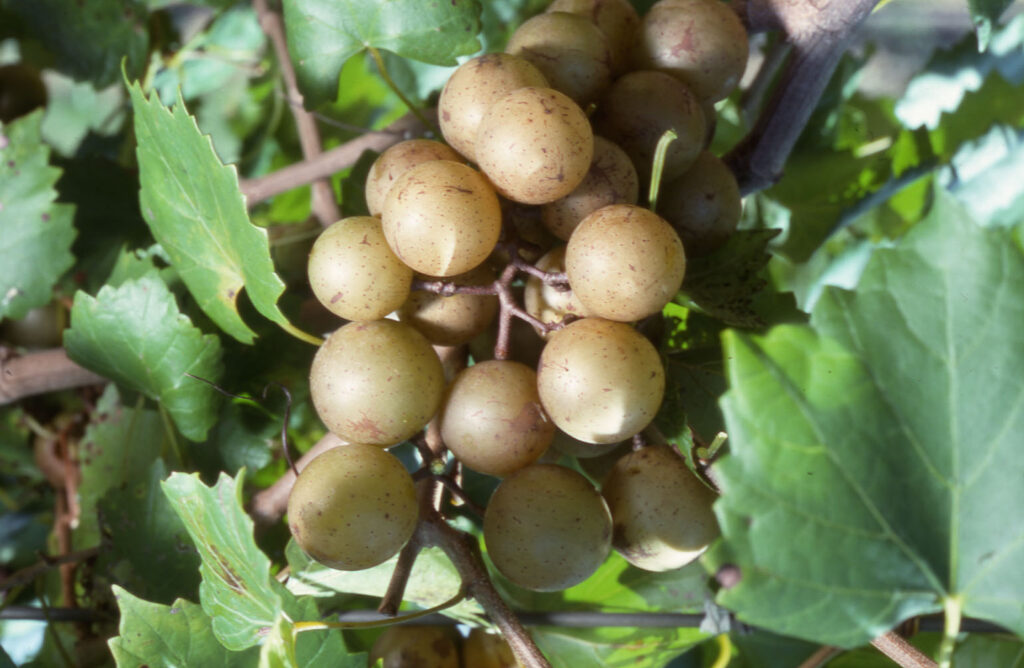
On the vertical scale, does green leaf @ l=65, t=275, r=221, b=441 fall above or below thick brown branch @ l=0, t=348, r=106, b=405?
above

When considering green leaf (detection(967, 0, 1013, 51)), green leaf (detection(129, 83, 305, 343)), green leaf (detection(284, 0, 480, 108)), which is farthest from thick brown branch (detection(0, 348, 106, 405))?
green leaf (detection(967, 0, 1013, 51))

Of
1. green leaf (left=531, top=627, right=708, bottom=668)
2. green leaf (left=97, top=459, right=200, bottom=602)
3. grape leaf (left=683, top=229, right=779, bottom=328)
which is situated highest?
grape leaf (left=683, top=229, right=779, bottom=328)

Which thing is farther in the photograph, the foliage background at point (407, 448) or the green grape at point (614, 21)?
the green grape at point (614, 21)

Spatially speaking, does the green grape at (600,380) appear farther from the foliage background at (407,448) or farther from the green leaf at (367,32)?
the green leaf at (367,32)

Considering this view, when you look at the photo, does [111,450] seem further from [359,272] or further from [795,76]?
[795,76]

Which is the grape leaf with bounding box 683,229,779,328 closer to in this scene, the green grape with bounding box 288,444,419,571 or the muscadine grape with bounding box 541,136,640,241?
the muscadine grape with bounding box 541,136,640,241

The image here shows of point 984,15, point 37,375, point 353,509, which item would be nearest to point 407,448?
point 353,509

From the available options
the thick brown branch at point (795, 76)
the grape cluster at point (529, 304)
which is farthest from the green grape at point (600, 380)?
the thick brown branch at point (795, 76)
